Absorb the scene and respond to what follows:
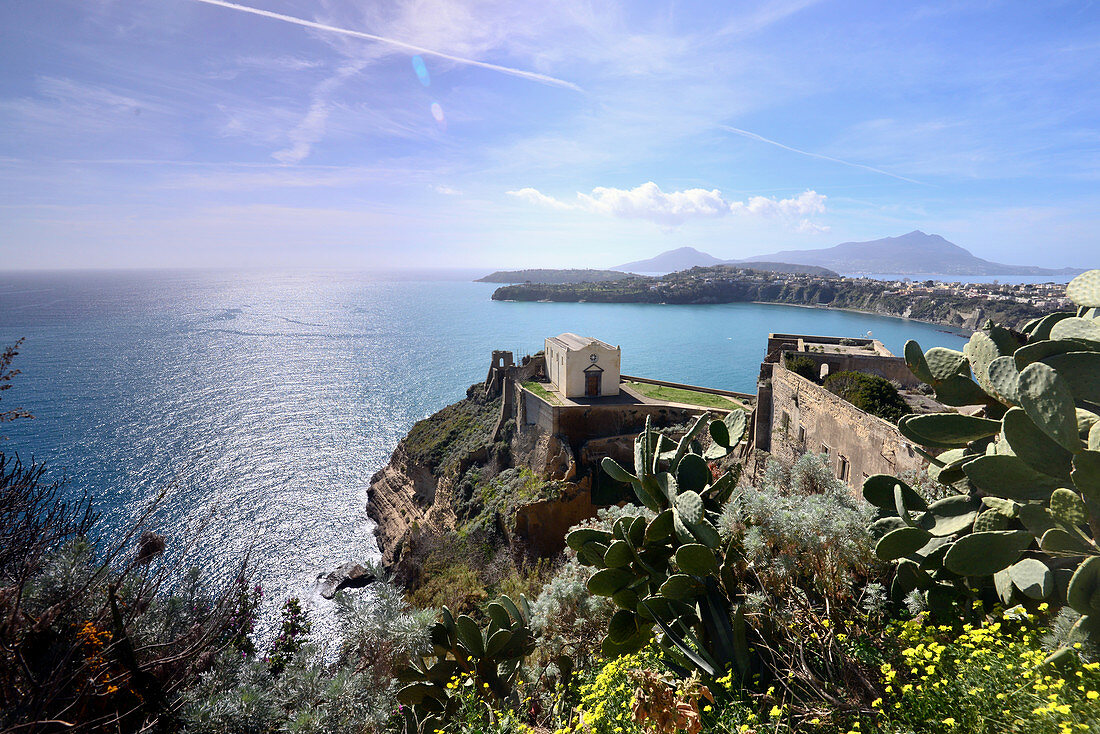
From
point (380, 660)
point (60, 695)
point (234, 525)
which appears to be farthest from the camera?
point (234, 525)

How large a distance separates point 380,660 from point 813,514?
17.1ft

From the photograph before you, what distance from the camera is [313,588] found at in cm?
2686

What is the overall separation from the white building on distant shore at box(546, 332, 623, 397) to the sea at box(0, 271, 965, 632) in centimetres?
1498

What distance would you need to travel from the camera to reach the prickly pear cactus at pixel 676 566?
3.88 metres

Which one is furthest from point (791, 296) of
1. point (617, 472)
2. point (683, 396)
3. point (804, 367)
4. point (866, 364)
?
point (617, 472)

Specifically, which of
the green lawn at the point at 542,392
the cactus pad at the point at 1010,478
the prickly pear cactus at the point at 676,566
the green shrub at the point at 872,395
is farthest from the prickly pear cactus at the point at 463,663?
the green lawn at the point at 542,392

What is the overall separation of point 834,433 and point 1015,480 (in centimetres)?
875

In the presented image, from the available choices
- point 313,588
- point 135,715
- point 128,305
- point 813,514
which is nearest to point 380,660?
point 135,715

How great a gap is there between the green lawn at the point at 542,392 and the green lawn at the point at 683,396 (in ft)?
15.3

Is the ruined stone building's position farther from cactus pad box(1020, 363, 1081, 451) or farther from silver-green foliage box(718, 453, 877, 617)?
cactus pad box(1020, 363, 1081, 451)

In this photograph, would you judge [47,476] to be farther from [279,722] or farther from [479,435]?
[279,722]

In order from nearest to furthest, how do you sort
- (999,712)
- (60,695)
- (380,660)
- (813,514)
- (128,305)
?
(999,712) → (60,695) → (813,514) → (380,660) → (128,305)

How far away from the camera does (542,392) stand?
2578cm

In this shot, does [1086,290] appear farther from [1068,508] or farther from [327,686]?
[327,686]
